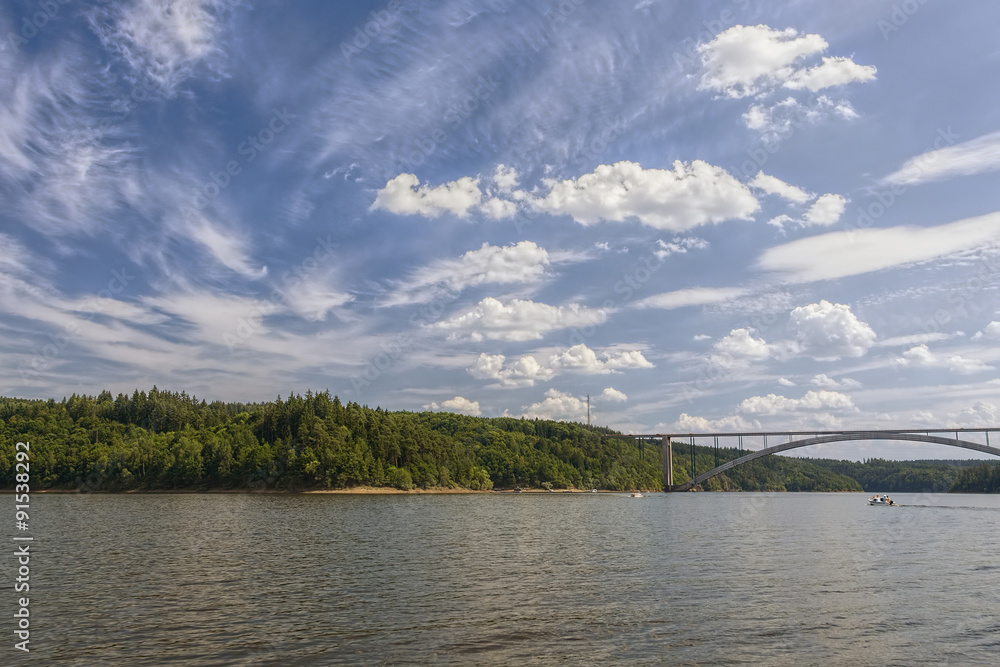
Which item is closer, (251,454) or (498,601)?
(498,601)

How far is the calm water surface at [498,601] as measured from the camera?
1972 centimetres

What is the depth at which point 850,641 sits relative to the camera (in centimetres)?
2155

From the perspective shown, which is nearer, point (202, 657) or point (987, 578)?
point (202, 657)

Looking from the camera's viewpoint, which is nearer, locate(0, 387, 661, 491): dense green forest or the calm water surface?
the calm water surface

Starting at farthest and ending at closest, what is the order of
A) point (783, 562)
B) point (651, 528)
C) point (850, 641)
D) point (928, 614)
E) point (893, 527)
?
point (893, 527), point (651, 528), point (783, 562), point (928, 614), point (850, 641)

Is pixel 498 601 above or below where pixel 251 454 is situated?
below

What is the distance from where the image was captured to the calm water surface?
64.7 feet

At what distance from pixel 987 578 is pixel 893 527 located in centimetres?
4636

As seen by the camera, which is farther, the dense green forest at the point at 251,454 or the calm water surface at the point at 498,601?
the dense green forest at the point at 251,454

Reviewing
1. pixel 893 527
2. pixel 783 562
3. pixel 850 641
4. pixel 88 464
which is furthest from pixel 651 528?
pixel 88 464

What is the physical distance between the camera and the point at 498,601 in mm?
26953

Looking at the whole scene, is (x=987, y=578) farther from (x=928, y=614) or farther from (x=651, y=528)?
(x=651, y=528)

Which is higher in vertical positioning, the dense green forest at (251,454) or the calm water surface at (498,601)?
the dense green forest at (251,454)

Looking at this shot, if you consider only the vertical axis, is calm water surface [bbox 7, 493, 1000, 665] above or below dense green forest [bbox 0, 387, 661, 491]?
below
